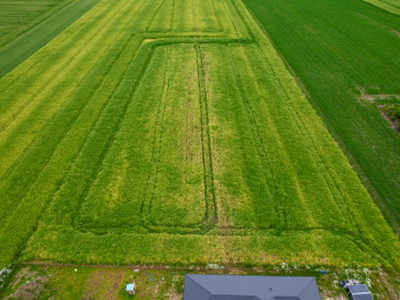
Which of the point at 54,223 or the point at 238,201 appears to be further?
the point at 238,201

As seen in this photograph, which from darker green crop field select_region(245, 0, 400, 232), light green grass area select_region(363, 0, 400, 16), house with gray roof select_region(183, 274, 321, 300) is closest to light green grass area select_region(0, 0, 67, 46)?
darker green crop field select_region(245, 0, 400, 232)

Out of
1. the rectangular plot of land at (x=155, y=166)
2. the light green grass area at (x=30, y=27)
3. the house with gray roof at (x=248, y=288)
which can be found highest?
the light green grass area at (x=30, y=27)

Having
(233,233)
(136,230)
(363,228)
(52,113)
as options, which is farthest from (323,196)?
(52,113)

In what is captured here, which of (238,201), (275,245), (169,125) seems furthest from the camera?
(169,125)

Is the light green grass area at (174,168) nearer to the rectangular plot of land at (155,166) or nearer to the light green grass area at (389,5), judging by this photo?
the rectangular plot of land at (155,166)

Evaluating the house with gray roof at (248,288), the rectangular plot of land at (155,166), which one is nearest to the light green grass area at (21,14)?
the rectangular plot of land at (155,166)

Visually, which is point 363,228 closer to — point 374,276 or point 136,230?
point 374,276
